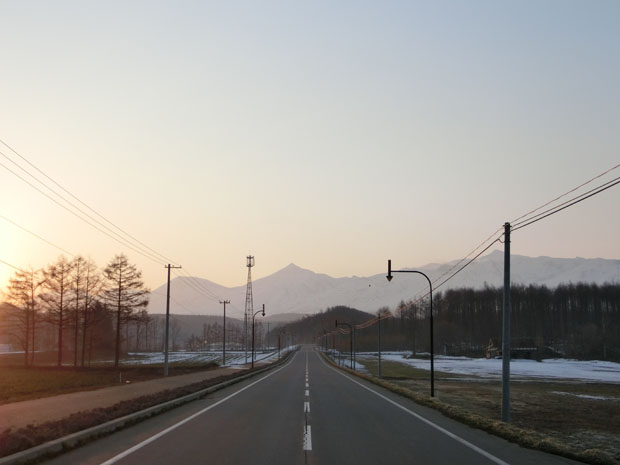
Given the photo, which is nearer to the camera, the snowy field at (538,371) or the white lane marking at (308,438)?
the white lane marking at (308,438)

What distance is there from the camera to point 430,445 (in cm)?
1161

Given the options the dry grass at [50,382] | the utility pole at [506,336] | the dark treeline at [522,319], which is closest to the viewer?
the utility pole at [506,336]

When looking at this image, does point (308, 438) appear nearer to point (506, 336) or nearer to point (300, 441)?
point (300, 441)

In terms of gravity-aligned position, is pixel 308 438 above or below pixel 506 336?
below

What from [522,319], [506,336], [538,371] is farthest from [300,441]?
[522,319]

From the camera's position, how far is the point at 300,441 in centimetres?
1195

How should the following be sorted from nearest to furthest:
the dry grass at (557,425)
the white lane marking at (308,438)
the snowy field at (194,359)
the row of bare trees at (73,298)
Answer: the white lane marking at (308,438), the dry grass at (557,425), the row of bare trees at (73,298), the snowy field at (194,359)

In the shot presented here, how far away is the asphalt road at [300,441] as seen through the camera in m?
9.85

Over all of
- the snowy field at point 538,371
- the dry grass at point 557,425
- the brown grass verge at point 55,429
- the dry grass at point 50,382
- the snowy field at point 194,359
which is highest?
the brown grass verge at point 55,429

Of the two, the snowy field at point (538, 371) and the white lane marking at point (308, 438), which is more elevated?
the white lane marking at point (308, 438)

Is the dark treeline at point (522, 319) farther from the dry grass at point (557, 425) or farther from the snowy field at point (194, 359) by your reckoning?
the dry grass at point (557, 425)

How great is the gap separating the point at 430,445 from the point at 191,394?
567 inches

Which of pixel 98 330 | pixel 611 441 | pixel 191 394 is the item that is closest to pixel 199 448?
pixel 611 441

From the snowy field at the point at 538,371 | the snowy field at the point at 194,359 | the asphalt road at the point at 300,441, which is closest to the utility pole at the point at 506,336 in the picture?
the asphalt road at the point at 300,441
